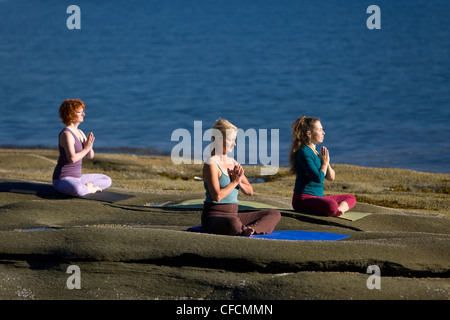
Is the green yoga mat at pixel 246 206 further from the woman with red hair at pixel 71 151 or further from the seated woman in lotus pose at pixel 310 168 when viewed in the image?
the woman with red hair at pixel 71 151

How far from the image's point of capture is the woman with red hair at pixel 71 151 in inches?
377

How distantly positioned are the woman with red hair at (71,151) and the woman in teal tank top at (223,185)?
10.6 ft

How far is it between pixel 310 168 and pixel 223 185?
180 cm

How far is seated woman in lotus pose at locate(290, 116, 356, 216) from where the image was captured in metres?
8.29

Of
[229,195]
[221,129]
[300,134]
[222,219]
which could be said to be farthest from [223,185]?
[300,134]

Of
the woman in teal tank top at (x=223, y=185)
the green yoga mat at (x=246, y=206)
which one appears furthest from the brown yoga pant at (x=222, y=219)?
the green yoga mat at (x=246, y=206)

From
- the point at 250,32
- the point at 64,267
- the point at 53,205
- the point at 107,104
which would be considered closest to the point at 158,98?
the point at 107,104

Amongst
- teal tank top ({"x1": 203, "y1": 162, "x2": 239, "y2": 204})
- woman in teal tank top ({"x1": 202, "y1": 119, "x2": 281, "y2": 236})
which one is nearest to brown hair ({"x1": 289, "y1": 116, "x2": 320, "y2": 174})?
woman in teal tank top ({"x1": 202, "y1": 119, "x2": 281, "y2": 236})

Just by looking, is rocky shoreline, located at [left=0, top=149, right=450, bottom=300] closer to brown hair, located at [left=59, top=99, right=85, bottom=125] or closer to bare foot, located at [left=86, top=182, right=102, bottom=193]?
bare foot, located at [left=86, top=182, right=102, bottom=193]

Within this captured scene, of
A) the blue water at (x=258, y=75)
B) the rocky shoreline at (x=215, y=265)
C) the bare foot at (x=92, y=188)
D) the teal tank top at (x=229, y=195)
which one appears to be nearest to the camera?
the rocky shoreline at (x=215, y=265)

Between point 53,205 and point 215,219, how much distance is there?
3105 millimetres

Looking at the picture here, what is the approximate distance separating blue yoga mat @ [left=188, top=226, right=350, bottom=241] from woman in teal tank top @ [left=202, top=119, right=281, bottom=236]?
Answer: 19cm

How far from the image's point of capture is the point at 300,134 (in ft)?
27.5
